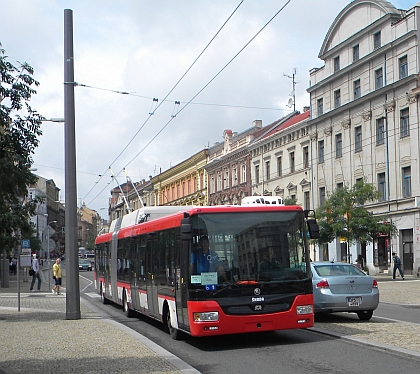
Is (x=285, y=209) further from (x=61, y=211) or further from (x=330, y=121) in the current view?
(x=61, y=211)

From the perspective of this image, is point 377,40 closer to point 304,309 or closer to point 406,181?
point 406,181

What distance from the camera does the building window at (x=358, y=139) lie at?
47.1 meters

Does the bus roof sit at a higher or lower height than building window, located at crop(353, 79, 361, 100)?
lower

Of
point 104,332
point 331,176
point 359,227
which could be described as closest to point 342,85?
point 331,176

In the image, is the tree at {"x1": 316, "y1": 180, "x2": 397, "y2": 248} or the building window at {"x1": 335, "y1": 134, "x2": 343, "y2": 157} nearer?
the tree at {"x1": 316, "y1": 180, "x2": 397, "y2": 248}

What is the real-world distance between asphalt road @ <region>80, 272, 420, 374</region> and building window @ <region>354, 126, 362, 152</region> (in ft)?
112

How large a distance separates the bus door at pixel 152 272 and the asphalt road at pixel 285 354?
69 cm

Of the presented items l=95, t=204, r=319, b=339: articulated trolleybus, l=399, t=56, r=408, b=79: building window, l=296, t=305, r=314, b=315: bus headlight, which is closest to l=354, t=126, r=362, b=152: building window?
l=399, t=56, r=408, b=79: building window

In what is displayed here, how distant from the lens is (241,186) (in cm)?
6397

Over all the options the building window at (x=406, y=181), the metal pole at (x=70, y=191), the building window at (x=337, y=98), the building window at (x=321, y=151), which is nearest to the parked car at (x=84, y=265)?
the building window at (x=321, y=151)

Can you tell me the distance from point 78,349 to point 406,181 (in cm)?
3391

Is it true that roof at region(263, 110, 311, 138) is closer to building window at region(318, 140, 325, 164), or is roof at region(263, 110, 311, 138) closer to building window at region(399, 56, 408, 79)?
building window at region(318, 140, 325, 164)

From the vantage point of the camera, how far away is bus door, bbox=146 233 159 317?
15.2 m

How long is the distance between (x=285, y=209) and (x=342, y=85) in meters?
38.4
